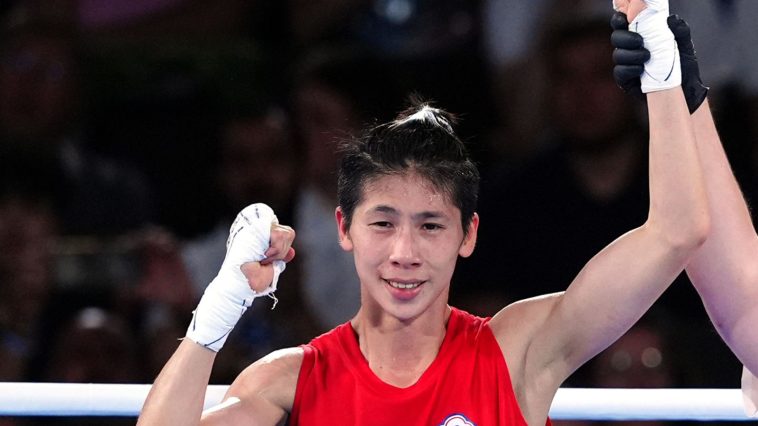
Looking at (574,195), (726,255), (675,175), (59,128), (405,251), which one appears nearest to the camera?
(675,175)

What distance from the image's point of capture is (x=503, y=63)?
4102mm

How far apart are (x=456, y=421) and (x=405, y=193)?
1.38 feet

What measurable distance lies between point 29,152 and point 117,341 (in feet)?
2.93

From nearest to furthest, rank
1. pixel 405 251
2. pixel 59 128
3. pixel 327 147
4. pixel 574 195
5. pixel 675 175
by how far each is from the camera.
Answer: pixel 675 175
pixel 405 251
pixel 574 195
pixel 327 147
pixel 59 128

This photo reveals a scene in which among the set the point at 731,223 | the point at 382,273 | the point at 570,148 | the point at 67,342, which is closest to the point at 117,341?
the point at 67,342

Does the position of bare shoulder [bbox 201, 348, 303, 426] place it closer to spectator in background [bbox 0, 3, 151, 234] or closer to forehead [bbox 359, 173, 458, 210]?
forehead [bbox 359, 173, 458, 210]

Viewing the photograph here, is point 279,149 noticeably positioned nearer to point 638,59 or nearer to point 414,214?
point 414,214

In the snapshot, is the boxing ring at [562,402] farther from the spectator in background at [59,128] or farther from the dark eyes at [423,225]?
the spectator in background at [59,128]

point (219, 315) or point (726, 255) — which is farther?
point (726, 255)

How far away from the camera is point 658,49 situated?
172 cm

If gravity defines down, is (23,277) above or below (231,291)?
above

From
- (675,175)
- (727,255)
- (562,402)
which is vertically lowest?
(562,402)

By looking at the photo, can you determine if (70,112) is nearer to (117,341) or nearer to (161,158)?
(161,158)

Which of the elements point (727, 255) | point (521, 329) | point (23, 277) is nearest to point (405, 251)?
point (521, 329)
